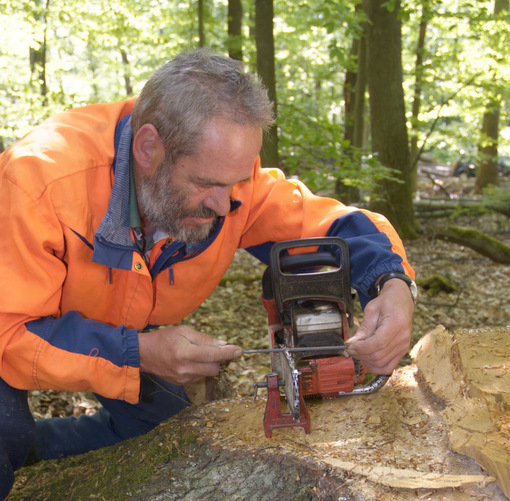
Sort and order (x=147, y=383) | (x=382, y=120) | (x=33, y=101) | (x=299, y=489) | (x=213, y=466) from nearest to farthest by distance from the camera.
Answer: (x=299, y=489) → (x=213, y=466) → (x=147, y=383) → (x=33, y=101) → (x=382, y=120)

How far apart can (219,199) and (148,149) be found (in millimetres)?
400

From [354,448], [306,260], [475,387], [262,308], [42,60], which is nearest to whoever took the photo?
[354,448]

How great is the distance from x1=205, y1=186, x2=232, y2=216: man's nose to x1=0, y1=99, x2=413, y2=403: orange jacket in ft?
0.84

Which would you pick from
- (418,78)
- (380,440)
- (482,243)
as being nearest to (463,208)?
(482,243)

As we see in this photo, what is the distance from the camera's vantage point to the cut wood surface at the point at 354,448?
63.6 inches

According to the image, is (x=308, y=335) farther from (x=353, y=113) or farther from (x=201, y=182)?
(x=353, y=113)

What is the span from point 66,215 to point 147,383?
1145 millimetres

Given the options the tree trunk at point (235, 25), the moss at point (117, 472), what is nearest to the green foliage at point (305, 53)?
the tree trunk at point (235, 25)

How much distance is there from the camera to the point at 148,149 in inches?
84.5

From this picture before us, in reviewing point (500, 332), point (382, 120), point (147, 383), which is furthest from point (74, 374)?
point (382, 120)

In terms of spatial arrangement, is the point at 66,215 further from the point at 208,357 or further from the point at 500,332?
the point at 500,332

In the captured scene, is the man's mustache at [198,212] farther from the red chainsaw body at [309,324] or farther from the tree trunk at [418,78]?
the tree trunk at [418,78]

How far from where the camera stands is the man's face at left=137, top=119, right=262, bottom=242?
1.96 meters

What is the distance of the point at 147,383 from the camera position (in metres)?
2.69
